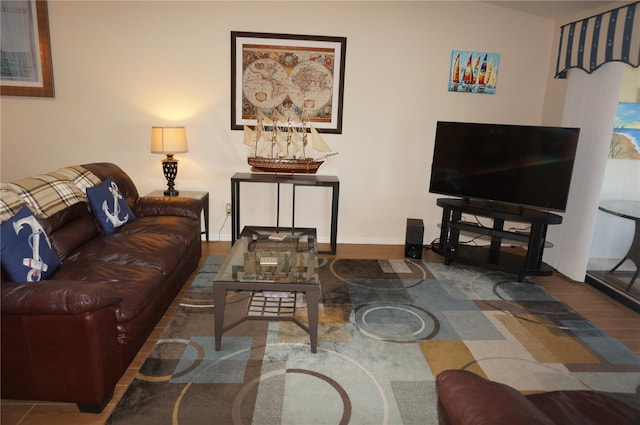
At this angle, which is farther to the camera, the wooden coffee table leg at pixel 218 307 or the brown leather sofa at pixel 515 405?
the wooden coffee table leg at pixel 218 307

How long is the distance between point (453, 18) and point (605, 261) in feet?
8.97

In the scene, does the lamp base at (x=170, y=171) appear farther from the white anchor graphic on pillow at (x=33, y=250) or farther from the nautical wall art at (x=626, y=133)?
the nautical wall art at (x=626, y=133)

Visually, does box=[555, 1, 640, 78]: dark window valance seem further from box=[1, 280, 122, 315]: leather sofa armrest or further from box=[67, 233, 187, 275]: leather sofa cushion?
box=[1, 280, 122, 315]: leather sofa armrest

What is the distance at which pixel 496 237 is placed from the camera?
157 inches

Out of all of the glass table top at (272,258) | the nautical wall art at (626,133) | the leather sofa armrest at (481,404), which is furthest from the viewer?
the nautical wall art at (626,133)

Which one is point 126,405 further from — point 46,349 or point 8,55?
point 8,55

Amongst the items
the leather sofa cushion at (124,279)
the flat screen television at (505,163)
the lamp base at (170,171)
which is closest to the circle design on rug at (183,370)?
the leather sofa cushion at (124,279)

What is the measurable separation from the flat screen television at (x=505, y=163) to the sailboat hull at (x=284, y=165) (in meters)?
1.23

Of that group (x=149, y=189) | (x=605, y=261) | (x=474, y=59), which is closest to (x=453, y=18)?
(x=474, y=59)

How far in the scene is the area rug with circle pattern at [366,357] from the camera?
2062 millimetres

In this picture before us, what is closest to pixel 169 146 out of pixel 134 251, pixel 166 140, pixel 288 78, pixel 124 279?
pixel 166 140

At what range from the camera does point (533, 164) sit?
3.75 metres

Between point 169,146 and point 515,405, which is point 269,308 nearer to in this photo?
point 515,405

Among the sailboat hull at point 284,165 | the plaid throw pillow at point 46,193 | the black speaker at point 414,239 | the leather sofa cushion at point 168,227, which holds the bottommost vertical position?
the black speaker at point 414,239
